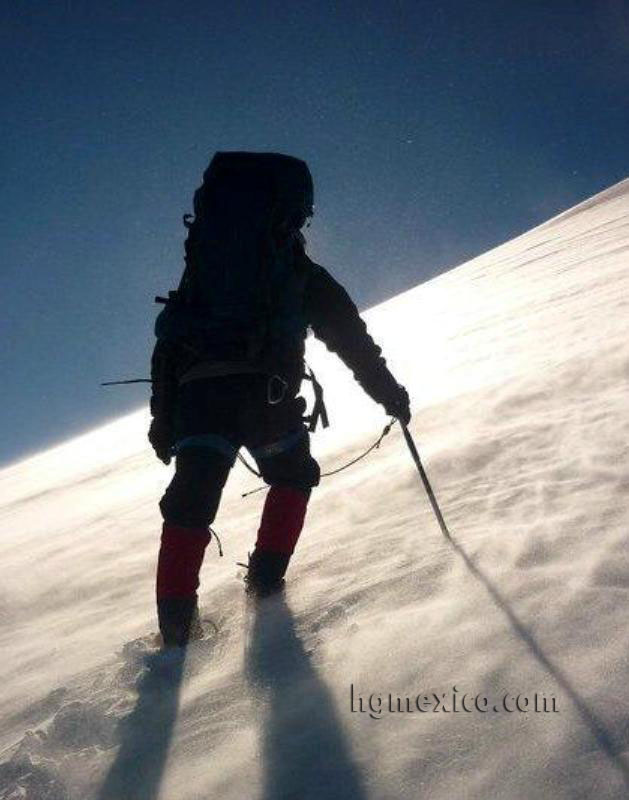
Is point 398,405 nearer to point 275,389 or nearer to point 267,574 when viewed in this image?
point 275,389

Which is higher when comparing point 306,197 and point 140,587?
point 306,197

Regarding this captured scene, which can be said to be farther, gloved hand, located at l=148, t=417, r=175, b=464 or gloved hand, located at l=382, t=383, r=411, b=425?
gloved hand, located at l=382, t=383, r=411, b=425

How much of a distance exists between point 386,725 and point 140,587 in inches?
84.5

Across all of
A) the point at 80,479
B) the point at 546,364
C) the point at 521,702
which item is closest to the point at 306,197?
the point at 521,702

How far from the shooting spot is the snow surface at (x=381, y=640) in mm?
1446

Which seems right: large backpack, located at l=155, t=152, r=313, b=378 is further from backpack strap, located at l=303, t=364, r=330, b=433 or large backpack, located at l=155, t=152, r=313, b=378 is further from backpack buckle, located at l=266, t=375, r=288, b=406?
backpack strap, located at l=303, t=364, r=330, b=433

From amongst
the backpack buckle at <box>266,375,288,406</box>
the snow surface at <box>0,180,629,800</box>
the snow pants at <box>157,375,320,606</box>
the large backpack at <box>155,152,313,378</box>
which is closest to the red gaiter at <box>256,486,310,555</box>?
the snow pants at <box>157,375,320,606</box>

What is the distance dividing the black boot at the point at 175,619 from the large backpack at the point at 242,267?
100cm

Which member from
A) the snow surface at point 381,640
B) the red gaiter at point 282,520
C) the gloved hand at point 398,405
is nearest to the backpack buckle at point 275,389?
the red gaiter at point 282,520

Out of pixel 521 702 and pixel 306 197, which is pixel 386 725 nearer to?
pixel 521 702

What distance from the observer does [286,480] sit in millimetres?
2865

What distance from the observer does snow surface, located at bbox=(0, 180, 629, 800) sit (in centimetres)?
145

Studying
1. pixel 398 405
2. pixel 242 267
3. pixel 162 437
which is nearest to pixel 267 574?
pixel 162 437

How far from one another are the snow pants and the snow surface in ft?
0.97
